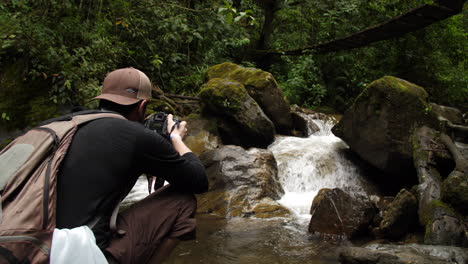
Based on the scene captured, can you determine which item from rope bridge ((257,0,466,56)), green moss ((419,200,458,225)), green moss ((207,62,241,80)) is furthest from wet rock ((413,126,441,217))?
green moss ((207,62,241,80))

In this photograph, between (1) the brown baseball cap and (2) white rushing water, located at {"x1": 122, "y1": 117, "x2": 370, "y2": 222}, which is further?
(2) white rushing water, located at {"x1": 122, "y1": 117, "x2": 370, "y2": 222}

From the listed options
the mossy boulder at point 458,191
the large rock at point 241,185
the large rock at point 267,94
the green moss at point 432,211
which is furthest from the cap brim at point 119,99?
the large rock at point 267,94

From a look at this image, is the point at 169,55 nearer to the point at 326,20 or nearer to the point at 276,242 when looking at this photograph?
the point at 276,242

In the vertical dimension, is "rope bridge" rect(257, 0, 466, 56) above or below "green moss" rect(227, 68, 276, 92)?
above

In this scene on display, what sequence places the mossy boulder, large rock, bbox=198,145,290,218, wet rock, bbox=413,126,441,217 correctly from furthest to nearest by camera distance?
large rock, bbox=198,145,290,218
wet rock, bbox=413,126,441,217
the mossy boulder

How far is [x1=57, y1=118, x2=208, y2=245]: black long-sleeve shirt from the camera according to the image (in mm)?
1614

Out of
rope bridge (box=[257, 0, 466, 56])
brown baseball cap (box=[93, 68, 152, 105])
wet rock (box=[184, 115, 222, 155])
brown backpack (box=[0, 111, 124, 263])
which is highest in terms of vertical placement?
rope bridge (box=[257, 0, 466, 56])

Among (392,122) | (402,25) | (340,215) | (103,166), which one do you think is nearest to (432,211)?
(340,215)

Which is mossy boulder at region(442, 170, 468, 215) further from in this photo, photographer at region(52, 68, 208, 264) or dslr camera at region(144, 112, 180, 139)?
dslr camera at region(144, 112, 180, 139)

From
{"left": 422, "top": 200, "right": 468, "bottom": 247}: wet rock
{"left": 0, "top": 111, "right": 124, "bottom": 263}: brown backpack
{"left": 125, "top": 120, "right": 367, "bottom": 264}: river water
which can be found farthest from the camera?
{"left": 422, "top": 200, "right": 468, "bottom": 247}: wet rock

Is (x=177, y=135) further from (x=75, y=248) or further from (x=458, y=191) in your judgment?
(x=458, y=191)

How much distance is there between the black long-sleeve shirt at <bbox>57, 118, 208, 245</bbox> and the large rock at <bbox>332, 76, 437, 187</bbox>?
5685 millimetres

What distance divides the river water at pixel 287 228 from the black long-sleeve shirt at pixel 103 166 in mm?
2037

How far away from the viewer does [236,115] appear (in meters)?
7.86
